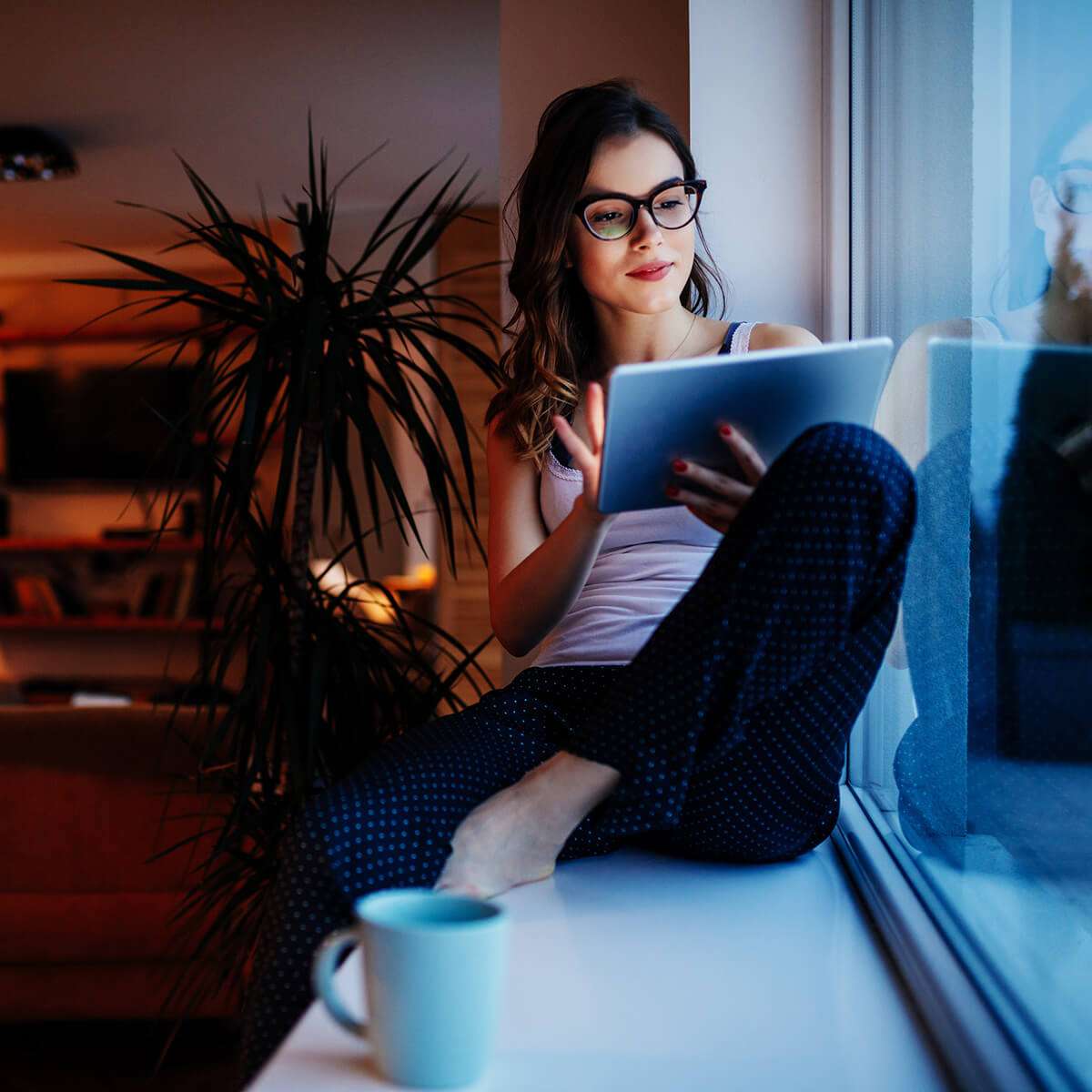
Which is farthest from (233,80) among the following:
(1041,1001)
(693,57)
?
(1041,1001)

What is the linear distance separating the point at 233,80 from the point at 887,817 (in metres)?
3.20

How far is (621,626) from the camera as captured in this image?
134cm

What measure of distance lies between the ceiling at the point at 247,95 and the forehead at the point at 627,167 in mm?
1608

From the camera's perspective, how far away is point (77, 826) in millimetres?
2221

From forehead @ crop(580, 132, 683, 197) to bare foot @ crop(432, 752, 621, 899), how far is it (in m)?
0.73

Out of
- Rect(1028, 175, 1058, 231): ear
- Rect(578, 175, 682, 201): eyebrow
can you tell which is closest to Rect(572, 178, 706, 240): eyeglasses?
Rect(578, 175, 682, 201): eyebrow

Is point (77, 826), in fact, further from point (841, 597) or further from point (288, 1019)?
point (841, 597)

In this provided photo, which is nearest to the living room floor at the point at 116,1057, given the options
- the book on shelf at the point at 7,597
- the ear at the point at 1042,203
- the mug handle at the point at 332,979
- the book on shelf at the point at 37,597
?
the mug handle at the point at 332,979

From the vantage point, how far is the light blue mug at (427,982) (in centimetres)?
65

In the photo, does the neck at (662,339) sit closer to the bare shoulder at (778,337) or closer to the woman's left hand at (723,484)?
the bare shoulder at (778,337)

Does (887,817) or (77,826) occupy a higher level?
(887,817)

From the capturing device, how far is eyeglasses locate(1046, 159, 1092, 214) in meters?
0.81

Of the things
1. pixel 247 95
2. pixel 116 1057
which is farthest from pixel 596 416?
pixel 247 95

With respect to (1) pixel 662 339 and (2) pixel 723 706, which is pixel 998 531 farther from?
(1) pixel 662 339
